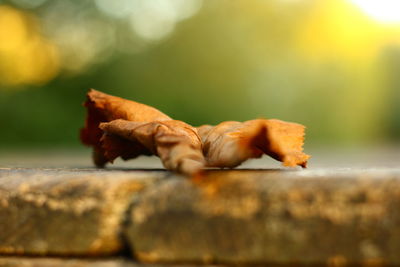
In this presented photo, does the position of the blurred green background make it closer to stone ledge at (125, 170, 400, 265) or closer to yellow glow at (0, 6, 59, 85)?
yellow glow at (0, 6, 59, 85)

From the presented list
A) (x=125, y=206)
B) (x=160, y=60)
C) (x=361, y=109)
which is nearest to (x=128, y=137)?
(x=125, y=206)

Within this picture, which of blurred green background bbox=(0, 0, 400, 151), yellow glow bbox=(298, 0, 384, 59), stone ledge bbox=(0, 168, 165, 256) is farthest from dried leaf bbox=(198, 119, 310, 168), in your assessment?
yellow glow bbox=(298, 0, 384, 59)

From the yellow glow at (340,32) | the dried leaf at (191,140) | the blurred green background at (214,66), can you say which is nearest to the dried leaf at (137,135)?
the dried leaf at (191,140)

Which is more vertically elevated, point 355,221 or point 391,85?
point 355,221

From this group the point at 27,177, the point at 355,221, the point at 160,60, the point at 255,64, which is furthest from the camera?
the point at 255,64

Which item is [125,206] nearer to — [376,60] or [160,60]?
[160,60]

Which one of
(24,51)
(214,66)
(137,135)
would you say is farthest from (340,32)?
(137,135)
